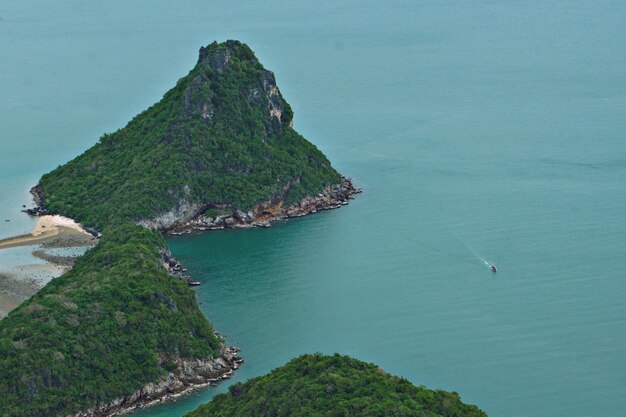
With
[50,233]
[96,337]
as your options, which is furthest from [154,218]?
[96,337]

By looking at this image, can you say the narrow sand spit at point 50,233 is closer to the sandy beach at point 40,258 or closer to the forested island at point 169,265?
the sandy beach at point 40,258

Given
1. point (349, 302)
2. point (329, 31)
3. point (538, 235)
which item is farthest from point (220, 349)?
point (329, 31)

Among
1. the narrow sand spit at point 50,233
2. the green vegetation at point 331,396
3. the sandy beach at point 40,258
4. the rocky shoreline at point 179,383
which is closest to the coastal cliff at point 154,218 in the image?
the rocky shoreline at point 179,383

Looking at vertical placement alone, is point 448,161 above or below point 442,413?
above

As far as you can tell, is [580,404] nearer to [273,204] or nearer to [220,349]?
[220,349]

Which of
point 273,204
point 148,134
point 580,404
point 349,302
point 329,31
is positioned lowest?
point 580,404

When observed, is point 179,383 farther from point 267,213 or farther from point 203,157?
point 203,157
